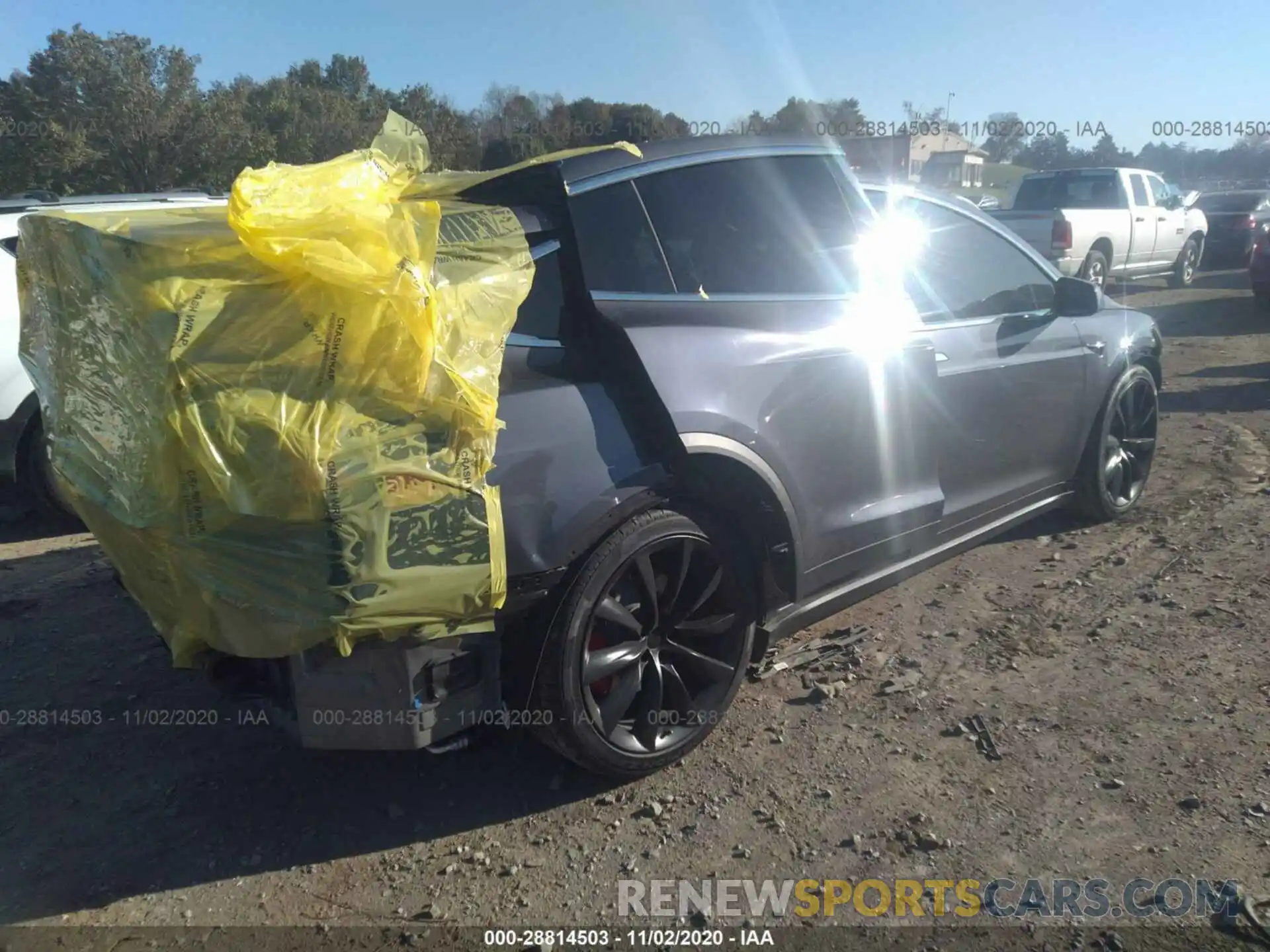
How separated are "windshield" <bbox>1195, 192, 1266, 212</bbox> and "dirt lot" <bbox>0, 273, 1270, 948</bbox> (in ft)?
62.3

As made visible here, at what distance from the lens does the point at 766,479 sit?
3285mm

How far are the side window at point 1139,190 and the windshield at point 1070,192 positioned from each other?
407 mm

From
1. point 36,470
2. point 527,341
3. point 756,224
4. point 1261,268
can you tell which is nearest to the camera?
point 527,341

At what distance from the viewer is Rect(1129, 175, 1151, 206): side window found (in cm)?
1543

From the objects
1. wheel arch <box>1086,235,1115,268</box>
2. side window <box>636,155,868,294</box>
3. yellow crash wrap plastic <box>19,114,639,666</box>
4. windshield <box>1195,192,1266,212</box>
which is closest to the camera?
yellow crash wrap plastic <box>19,114,639,666</box>

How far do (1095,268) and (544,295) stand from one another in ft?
44.4

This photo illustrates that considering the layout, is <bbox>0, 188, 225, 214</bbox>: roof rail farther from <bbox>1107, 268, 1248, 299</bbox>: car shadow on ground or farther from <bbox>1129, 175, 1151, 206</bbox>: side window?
<bbox>1107, 268, 1248, 299</bbox>: car shadow on ground

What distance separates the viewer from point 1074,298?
15.2 feet

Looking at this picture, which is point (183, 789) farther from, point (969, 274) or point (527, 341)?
point (969, 274)

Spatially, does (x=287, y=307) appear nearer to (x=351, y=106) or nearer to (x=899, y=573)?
(x=899, y=573)

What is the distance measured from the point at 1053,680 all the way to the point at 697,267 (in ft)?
6.67

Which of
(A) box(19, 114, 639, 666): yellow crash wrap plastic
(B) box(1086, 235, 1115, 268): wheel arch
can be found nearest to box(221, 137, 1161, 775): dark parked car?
(A) box(19, 114, 639, 666): yellow crash wrap plastic

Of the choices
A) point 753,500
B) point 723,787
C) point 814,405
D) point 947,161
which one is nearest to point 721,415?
point 753,500

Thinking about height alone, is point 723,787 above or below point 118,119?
below
